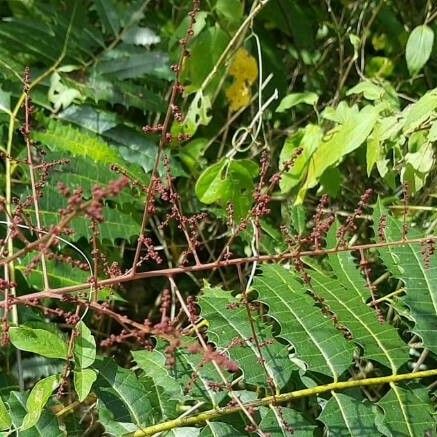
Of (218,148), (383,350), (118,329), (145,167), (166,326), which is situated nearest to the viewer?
(166,326)

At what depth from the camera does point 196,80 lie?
2.83 m

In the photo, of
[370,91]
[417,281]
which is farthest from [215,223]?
[417,281]

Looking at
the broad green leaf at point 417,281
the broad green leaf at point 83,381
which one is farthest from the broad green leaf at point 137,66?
the broad green leaf at point 83,381

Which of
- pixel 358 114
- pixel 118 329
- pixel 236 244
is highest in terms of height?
pixel 358 114

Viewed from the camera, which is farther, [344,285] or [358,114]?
[358,114]

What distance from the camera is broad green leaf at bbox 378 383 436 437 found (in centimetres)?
175

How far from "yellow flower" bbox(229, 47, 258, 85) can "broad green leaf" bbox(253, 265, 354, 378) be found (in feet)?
3.89

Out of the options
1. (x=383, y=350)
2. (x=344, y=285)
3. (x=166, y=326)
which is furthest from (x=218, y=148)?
(x=166, y=326)

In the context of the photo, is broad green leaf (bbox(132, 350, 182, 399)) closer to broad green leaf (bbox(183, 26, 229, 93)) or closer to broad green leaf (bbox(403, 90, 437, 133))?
broad green leaf (bbox(403, 90, 437, 133))

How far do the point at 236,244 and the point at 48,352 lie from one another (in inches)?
45.3

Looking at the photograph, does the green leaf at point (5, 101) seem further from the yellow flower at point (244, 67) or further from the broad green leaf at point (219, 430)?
the broad green leaf at point (219, 430)

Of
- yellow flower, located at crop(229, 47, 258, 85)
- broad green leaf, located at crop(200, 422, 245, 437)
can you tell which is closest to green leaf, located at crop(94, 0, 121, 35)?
yellow flower, located at crop(229, 47, 258, 85)

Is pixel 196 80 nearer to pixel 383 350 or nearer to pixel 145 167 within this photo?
pixel 145 167

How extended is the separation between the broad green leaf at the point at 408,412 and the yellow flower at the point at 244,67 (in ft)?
4.76
